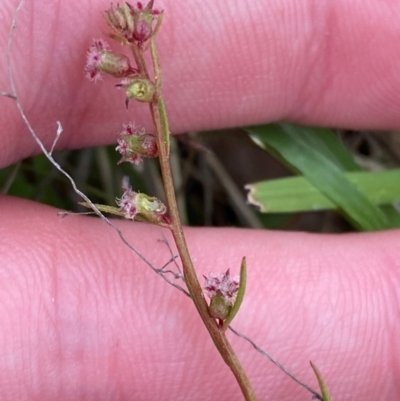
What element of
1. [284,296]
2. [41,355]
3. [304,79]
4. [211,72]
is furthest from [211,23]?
[41,355]

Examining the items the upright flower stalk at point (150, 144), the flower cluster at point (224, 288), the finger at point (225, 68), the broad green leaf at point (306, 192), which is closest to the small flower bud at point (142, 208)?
the upright flower stalk at point (150, 144)

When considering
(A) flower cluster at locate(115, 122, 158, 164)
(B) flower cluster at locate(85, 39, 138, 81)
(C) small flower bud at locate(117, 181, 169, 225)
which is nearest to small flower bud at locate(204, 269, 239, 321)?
(C) small flower bud at locate(117, 181, 169, 225)

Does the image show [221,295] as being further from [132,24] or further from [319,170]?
[319,170]

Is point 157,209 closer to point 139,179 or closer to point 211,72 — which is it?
point 211,72

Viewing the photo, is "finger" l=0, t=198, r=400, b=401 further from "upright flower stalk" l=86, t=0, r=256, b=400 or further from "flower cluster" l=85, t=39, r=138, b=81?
"flower cluster" l=85, t=39, r=138, b=81

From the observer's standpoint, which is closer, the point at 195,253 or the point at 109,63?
the point at 109,63

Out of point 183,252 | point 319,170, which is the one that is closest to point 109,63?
point 183,252

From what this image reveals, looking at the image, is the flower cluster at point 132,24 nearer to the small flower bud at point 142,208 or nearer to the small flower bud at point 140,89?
the small flower bud at point 140,89

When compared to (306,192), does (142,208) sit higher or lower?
lower
